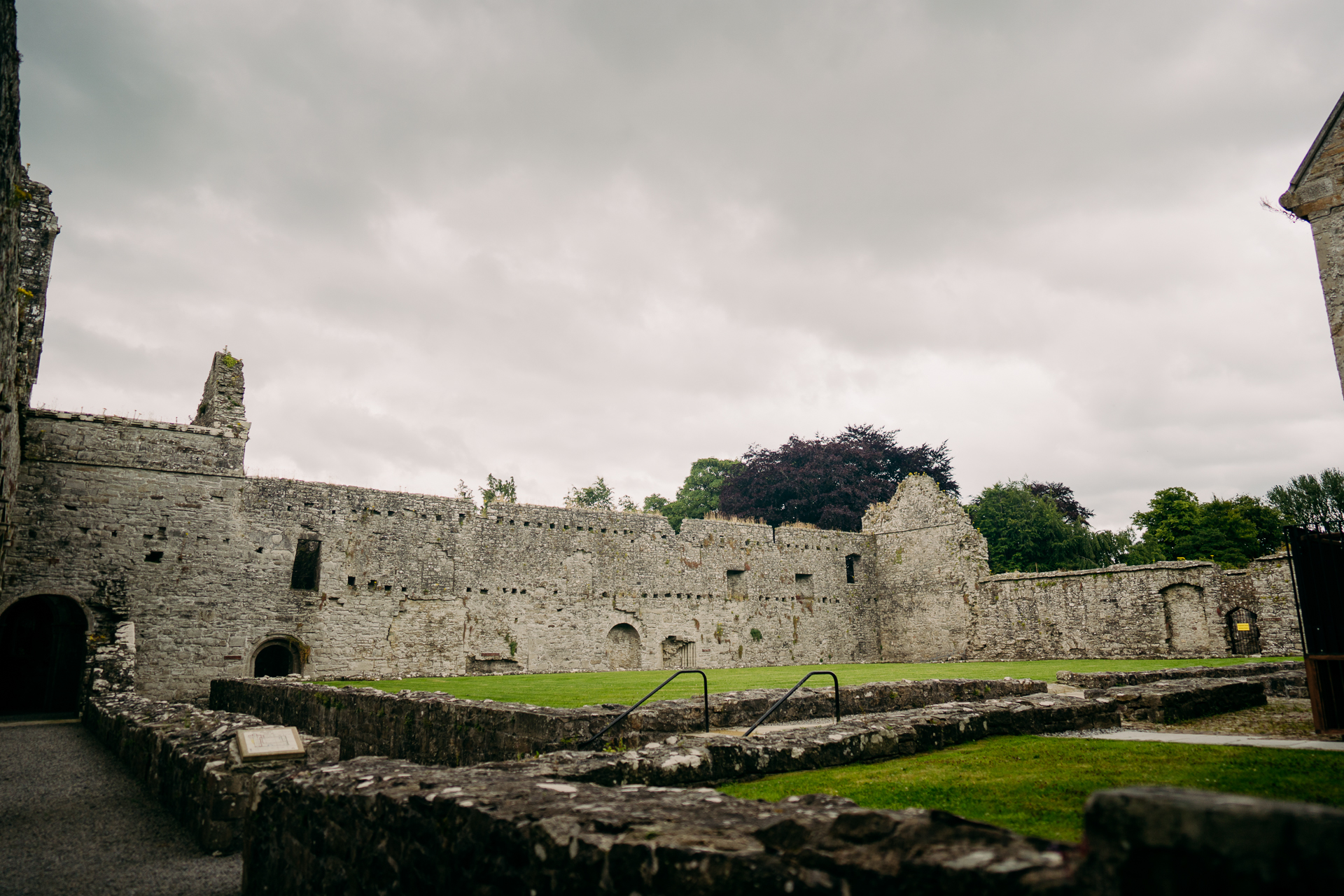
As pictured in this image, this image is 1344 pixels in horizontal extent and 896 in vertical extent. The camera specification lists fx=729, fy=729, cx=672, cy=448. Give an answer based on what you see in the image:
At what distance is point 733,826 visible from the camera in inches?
92.3

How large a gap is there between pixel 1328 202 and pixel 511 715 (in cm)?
872

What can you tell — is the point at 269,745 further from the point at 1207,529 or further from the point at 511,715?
the point at 1207,529

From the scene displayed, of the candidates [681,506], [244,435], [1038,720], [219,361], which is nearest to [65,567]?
[244,435]

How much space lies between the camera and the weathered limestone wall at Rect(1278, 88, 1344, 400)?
233 inches

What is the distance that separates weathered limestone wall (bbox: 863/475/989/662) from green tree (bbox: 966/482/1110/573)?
48.3 ft

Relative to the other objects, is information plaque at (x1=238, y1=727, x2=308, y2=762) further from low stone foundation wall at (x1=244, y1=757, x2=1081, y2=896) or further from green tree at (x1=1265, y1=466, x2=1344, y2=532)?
green tree at (x1=1265, y1=466, x2=1344, y2=532)

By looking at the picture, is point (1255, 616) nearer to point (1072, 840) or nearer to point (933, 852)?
point (1072, 840)

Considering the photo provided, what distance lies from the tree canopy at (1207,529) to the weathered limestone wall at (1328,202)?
3823 centimetres

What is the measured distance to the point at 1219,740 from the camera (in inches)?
225

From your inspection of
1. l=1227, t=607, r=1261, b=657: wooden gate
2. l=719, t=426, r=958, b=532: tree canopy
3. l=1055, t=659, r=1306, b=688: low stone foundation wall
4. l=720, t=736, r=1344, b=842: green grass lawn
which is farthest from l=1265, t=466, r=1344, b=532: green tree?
l=720, t=736, r=1344, b=842: green grass lawn

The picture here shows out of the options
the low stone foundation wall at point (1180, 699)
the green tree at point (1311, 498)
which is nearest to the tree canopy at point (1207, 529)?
the green tree at point (1311, 498)

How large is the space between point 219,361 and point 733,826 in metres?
20.5

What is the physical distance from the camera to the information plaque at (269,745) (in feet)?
17.2

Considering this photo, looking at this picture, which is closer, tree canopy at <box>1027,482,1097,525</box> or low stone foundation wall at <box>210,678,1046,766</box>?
low stone foundation wall at <box>210,678,1046,766</box>
